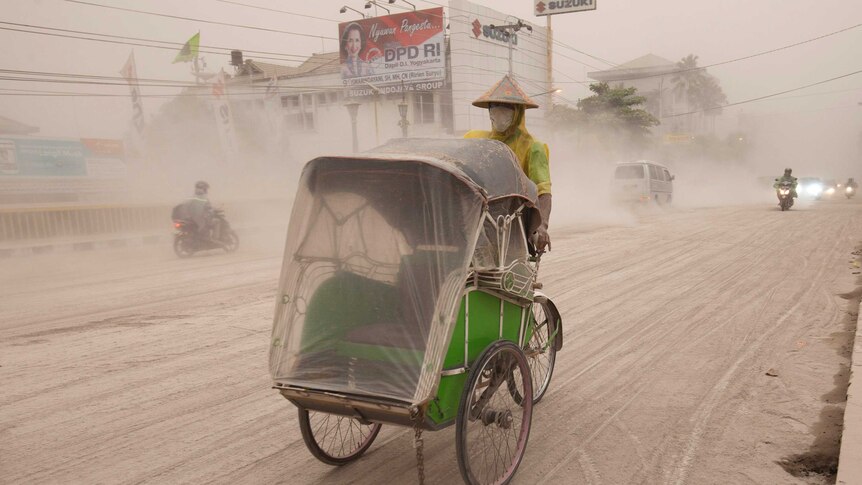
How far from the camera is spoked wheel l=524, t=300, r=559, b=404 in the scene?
15.6 feet

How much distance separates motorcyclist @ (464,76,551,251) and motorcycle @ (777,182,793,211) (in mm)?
24266

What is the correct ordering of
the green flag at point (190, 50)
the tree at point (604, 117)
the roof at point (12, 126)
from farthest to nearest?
the tree at point (604, 117) < the green flag at point (190, 50) < the roof at point (12, 126)

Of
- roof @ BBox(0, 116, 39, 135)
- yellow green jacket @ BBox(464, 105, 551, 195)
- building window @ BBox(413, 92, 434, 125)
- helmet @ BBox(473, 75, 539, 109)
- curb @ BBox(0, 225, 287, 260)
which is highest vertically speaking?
building window @ BBox(413, 92, 434, 125)

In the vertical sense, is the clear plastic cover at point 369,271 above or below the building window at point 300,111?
below

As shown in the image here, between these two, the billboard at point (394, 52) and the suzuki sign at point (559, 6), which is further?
the suzuki sign at point (559, 6)

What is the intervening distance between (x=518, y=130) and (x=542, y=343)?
1620 mm

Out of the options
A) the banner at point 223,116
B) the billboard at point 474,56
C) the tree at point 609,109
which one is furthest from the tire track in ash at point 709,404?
the tree at point 609,109

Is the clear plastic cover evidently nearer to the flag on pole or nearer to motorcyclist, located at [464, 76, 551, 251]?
motorcyclist, located at [464, 76, 551, 251]

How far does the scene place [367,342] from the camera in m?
3.39

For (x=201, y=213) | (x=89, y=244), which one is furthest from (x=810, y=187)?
(x=89, y=244)

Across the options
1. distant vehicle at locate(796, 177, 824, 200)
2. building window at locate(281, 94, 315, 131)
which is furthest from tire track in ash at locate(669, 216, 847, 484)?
building window at locate(281, 94, 315, 131)

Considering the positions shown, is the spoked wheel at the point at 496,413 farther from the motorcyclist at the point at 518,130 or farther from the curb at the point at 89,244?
the curb at the point at 89,244

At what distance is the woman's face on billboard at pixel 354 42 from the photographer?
3966 centimetres

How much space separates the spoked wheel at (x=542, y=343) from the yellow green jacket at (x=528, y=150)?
89 centimetres
